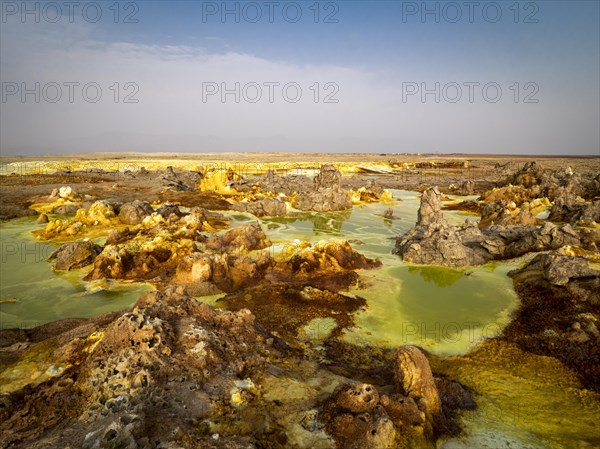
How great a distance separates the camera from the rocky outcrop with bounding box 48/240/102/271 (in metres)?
11.4

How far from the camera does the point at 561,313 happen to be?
805cm

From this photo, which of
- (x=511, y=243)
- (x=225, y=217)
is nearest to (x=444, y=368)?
(x=511, y=243)

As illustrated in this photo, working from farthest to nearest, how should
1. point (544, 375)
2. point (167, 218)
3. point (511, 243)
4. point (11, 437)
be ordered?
point (167, 218) < point (511, 243) < point (544, 375) < point (11, 437)

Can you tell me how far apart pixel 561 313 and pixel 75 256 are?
1259cm

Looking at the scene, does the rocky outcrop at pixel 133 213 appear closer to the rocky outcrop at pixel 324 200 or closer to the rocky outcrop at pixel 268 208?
the rocky outcrop at pixel 268 208

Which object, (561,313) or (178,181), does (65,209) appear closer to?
(178,181)

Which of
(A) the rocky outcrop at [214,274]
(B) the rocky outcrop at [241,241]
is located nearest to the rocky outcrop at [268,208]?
(B) the rocky outcrop at [241,241]

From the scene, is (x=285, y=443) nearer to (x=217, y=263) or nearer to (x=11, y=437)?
(x=11, y=437)

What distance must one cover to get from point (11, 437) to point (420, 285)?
9.21m

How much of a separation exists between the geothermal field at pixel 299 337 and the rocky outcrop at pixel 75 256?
0.14ft

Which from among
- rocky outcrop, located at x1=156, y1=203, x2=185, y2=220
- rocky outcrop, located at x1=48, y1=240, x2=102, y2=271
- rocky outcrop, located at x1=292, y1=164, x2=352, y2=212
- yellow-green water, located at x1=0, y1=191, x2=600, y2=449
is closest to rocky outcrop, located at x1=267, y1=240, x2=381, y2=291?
yellow-green water, located at x1=0, y1=191, x2=600, y2=449

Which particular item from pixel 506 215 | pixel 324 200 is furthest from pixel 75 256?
pixel 506 215

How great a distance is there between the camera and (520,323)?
7.97 m

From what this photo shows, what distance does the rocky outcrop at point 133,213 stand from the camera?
17.4 meters
